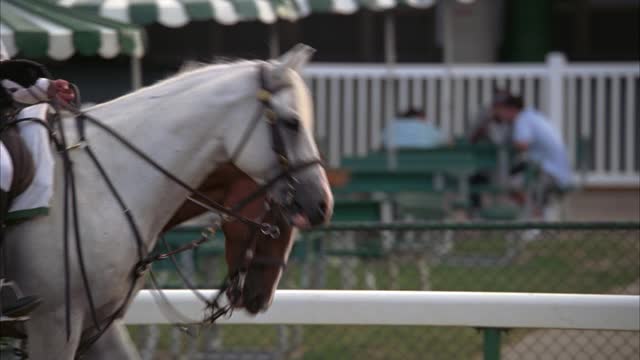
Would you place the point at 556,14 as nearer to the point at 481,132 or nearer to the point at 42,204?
the point at 481,132

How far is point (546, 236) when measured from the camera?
895 cm

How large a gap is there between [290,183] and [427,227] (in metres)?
2.12

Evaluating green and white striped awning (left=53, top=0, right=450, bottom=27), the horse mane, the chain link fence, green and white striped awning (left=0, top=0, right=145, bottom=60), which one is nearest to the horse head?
the horse mane

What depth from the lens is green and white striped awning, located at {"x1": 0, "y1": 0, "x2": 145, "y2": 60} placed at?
861 centimetres

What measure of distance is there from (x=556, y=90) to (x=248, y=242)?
418 inches

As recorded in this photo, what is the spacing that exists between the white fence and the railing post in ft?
29.4

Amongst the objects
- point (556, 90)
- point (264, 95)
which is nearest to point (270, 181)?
point (264, 95)

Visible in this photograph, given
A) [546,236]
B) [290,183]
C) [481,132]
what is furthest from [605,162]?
[290,183]

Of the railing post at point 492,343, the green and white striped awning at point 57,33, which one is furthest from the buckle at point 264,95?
the green and white striped awning at point 57,33

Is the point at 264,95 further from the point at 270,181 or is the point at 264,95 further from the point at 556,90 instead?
the point at 556,90

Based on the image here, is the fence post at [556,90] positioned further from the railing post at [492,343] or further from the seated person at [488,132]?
the railing post at [492,343]

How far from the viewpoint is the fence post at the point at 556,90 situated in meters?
15.9

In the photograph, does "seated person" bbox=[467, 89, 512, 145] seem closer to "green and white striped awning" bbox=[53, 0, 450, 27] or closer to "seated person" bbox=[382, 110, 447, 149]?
"seated person" bbox=[382, 110, 447, 149]

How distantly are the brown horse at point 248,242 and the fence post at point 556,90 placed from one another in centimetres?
1036
